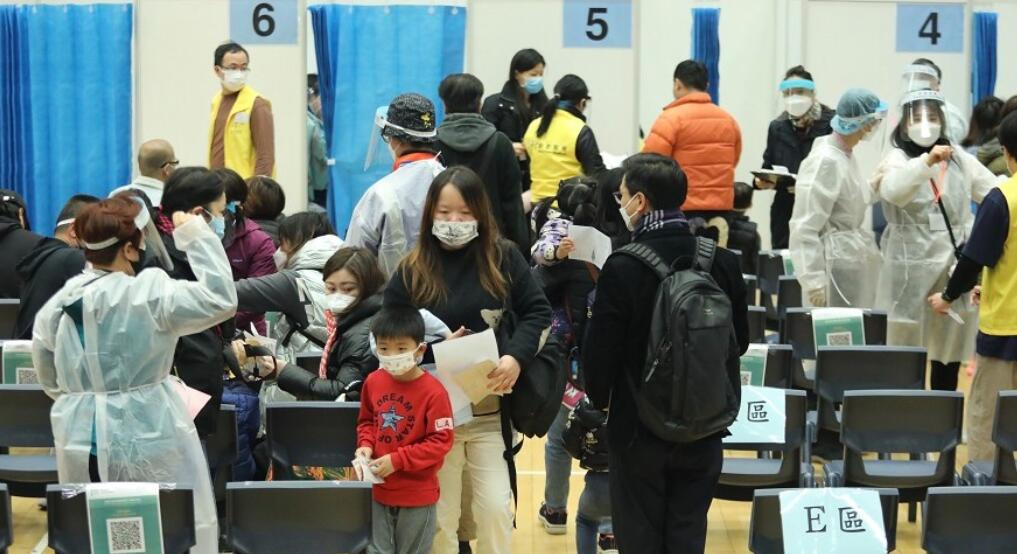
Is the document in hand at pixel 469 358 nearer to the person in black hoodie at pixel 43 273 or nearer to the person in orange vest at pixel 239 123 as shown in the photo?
the person in black hoodie at pixel 43 273

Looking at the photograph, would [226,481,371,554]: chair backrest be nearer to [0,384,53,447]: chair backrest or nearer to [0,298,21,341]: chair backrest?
[0,384,53,447]: chair backrest

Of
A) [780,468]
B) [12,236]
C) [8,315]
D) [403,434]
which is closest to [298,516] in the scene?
[403,434]

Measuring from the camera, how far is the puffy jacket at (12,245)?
618 cm

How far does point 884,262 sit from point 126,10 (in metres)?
5.35

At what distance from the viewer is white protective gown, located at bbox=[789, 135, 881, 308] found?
21.1 ft

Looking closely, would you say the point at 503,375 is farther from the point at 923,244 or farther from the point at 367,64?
the point at 367,64

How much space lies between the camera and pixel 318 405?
4332 millimetres

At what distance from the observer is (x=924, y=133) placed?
6195 mm

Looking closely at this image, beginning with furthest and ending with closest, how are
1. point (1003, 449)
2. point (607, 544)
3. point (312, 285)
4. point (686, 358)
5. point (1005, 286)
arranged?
point (312, 285) → point (1005, 286) → point (607, 544) → point (1003, 449) → point (686, 358)

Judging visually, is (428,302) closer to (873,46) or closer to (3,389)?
(3,389)

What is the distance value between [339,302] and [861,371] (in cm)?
210

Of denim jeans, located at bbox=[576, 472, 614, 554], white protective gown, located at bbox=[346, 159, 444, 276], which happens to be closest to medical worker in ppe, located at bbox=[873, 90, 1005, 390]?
white protective gown, located at bbox=[346, 159, 444, 276]

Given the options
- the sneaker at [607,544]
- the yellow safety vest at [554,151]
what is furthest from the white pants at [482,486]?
the yellow safety vest at [554,151]

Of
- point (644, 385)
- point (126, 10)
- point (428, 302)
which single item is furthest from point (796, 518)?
point (126, 10)
